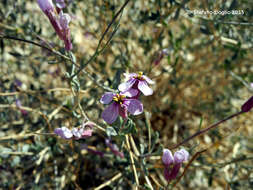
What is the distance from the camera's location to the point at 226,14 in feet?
4.27

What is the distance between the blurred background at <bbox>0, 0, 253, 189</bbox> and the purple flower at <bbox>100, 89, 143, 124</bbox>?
0.12 m

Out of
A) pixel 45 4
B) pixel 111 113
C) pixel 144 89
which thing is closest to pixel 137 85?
pixel 144 89

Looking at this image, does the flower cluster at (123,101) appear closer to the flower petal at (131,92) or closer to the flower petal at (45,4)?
the flower petal at (131,92)

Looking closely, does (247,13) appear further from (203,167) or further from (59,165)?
(59,165)

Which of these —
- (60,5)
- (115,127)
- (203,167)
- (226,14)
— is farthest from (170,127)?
(60,5)

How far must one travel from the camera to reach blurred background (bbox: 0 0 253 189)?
133cm

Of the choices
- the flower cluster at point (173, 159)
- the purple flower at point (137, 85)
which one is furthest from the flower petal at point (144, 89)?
the flower cluster at point (173, 159)

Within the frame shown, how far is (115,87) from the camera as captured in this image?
1.02m

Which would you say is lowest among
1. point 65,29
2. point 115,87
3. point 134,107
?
point 134,107

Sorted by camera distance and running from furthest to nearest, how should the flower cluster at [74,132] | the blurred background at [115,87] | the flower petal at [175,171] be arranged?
the blurred background at [115,87] < the flower petal at [175,171] < the flower cluster at [74,132]

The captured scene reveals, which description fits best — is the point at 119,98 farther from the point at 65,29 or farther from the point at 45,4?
the point at 45,4

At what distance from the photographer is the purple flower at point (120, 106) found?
855mm

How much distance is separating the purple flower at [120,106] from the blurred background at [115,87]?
0.40 ft

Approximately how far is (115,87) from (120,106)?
16 centimetres
